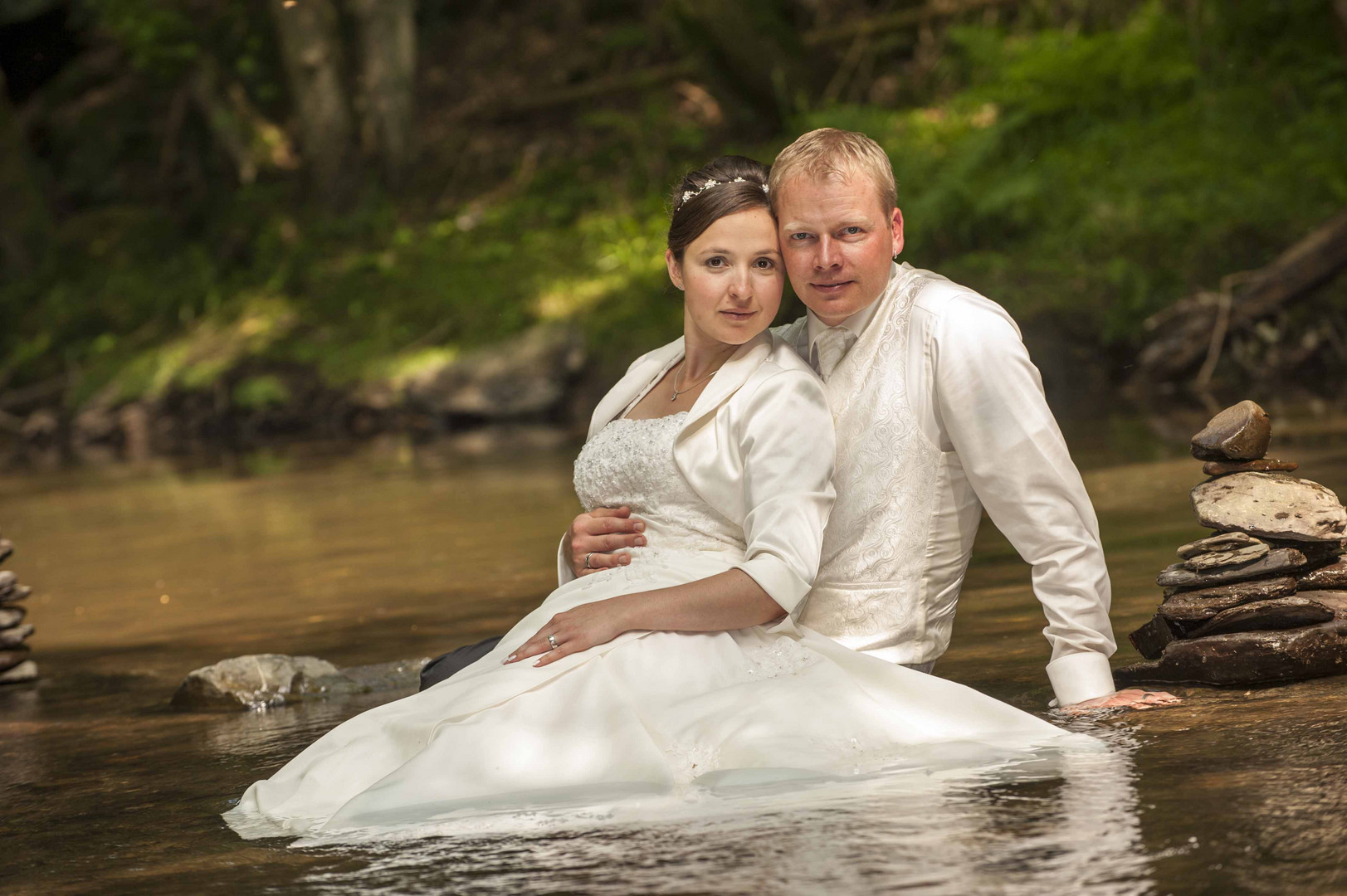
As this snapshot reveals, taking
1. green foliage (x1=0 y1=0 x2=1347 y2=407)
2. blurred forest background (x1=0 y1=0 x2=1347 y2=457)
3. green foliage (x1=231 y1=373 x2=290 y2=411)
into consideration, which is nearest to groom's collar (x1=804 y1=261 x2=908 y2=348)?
blurred forest background (x1=0 y1=0 x2=1347 y2=457)

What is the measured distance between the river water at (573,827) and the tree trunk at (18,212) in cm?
1891

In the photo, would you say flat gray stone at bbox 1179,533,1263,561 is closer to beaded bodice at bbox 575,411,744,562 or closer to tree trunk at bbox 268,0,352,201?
beaded bodice at bbox 575,411,744,562

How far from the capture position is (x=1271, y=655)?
3.94 metres

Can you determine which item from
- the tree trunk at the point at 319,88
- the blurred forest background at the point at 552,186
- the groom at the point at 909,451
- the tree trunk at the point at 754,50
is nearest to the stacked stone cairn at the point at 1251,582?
the groom at the point at 909,451

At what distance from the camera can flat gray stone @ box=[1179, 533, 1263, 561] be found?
409 centimetres

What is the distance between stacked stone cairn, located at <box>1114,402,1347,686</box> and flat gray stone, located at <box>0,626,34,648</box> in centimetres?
428

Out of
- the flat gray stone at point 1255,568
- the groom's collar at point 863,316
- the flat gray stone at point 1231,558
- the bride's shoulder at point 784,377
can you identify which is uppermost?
the groom's collar at point 863,316

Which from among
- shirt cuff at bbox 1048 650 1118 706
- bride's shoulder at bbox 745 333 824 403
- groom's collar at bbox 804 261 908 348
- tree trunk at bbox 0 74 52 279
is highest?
tree trunk at bbox 0 74 52 279

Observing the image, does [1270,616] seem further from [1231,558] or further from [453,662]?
[453,662]

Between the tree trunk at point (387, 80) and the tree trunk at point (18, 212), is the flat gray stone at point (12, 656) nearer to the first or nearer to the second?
the tree trunk at point (387, 80)

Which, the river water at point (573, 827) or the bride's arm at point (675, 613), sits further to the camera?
the bride's arm at point (675, 613)

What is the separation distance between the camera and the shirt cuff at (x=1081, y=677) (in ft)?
12.4

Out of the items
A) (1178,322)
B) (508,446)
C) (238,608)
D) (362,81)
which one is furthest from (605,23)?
(238,608)

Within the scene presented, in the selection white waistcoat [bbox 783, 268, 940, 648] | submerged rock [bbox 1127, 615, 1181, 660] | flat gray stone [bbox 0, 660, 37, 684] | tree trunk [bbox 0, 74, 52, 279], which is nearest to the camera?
white waistcoat [bbox 783, 268, 940, 648]
